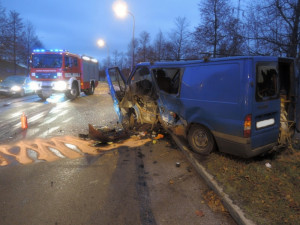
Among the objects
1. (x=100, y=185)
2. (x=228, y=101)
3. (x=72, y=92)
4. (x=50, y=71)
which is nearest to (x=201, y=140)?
(x=228, y=101)

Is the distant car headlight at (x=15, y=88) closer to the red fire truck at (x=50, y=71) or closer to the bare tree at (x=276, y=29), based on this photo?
the red fire truck at (x=50, y=71)

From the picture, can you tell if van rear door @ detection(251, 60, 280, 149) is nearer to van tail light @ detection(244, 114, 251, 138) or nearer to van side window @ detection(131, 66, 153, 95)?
van tail light @ detection(244, 114, 251, 138)

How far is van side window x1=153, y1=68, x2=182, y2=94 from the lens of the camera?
5.30 meters

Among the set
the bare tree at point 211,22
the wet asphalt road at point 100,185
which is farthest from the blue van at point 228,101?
the bare tree at point 211,22

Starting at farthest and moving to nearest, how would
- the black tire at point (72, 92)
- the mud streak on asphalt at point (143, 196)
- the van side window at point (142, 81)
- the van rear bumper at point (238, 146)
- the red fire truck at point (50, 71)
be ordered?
the black tire at point (72, 92) → the red fire truck at point (50, 71) → the van side window at point (142, 81) → the van rear bumper at point (238, 146) → the mud streak on asphalt at point (143, 196)

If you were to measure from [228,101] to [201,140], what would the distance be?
116 cm

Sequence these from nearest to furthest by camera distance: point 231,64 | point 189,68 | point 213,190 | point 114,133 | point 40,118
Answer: point 213,190, point 231,64, point 189,68, point 114,133, point 40,118

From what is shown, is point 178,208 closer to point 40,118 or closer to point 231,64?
point 231,64

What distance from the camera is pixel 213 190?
11.7ft

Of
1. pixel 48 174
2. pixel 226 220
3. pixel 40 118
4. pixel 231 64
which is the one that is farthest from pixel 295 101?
pixel 40 118

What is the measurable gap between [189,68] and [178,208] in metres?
2.86

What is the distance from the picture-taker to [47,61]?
13867mm

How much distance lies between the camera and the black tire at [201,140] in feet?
15.0

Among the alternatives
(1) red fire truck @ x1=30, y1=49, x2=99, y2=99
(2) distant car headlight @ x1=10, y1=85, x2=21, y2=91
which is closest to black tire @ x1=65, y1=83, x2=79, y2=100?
(1) red fire truck @ x1=30, y1=49, x2=99, y2=99
